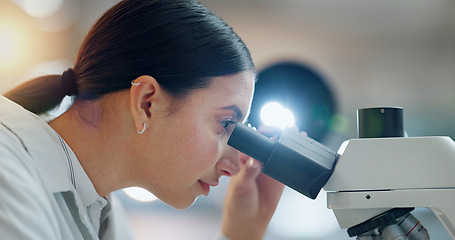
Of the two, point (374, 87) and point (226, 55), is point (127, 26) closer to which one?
point (226, 55)

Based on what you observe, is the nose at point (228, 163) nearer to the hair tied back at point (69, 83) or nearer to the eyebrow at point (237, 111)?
the eyebrow at point (237, 111)

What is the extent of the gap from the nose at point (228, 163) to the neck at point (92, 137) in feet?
0.73

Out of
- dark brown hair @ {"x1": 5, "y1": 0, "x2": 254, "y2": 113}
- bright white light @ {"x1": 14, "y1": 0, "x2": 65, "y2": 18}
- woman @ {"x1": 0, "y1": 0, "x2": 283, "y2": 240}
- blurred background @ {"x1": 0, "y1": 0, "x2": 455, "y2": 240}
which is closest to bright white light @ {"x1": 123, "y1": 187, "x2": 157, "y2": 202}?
blurred background @ {"x1": 0, "y1": 0, "x2": 455, "y2": 240}

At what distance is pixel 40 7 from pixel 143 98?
93.0 inches

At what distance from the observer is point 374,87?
3.37 meters

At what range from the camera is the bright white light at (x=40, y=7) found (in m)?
2.85

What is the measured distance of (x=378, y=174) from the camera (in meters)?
0.70

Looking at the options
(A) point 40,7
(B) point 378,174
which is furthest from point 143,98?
(A) point 40,7

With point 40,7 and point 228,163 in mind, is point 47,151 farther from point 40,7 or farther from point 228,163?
point 40,7

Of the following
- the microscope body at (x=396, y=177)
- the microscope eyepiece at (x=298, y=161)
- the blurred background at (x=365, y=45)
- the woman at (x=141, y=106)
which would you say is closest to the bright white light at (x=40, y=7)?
the blurred background at (x=365, y=45)

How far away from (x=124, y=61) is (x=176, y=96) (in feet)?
0.41

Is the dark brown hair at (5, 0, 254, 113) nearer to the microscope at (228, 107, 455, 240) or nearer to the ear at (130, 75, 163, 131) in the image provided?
the ear at (130, 75, 163, 131)

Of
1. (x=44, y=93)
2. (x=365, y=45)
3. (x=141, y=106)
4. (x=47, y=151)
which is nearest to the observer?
(x=47, y=151)

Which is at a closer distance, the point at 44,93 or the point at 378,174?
the point at 378,174
